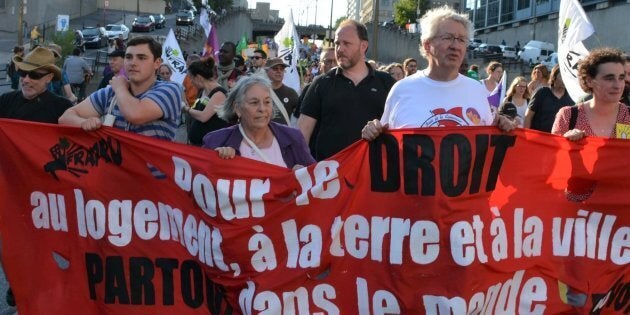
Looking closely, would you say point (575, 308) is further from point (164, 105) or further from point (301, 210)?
point (164, 105)

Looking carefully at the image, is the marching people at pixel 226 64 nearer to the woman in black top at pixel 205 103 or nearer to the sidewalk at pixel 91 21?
the woman in black top at pixel 205 103

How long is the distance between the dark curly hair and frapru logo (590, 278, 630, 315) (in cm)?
130

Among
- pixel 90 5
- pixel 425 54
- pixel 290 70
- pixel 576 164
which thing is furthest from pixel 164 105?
pixel 90 5

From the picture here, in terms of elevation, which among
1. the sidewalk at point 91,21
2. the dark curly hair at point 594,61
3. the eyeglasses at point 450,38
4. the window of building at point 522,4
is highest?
the window of building at point 522,4

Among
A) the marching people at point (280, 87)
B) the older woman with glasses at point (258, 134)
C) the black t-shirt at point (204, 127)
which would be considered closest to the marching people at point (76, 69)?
the marching people at point (280, 87)

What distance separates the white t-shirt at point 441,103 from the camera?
452 cm

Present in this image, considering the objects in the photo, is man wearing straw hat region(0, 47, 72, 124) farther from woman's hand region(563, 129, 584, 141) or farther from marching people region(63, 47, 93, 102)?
marching people region(63, 47, 93, 102)

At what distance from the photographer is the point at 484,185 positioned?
451cm

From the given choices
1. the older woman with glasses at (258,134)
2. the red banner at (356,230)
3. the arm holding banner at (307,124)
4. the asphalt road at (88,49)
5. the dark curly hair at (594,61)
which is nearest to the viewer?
the red banner at (356,230)

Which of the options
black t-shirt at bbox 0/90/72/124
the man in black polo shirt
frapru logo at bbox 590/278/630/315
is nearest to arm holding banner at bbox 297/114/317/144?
the man in black polo shirt

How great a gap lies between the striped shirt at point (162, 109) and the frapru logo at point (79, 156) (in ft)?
0.56

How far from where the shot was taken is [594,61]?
514 cm

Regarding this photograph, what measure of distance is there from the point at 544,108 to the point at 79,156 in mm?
4522

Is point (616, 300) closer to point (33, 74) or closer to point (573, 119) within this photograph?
point (573, 119)
